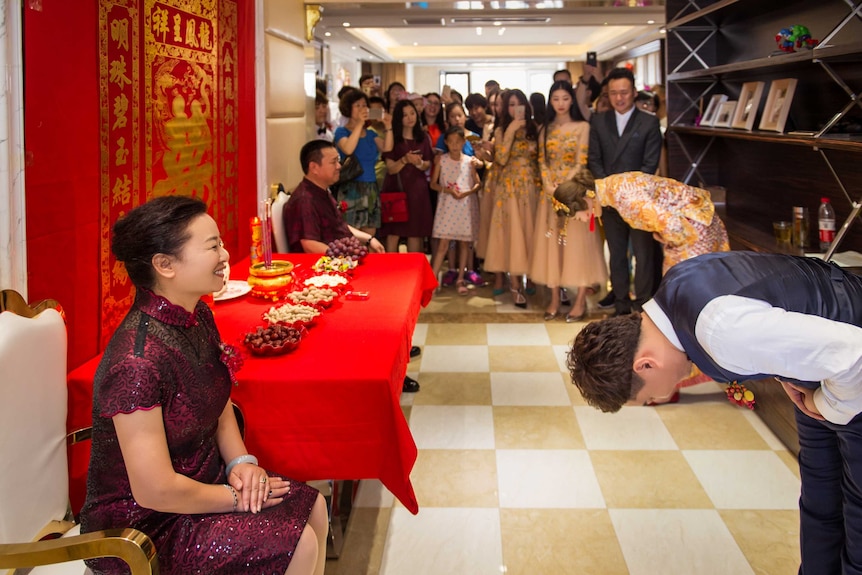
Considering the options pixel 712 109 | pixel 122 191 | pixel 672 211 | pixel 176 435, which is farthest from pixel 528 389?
pixel 176 435

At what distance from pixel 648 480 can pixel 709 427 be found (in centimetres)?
63

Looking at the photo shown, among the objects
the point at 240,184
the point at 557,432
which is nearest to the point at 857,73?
the point at 557,432

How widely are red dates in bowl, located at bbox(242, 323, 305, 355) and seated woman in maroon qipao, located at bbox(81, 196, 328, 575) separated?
28 centimetres

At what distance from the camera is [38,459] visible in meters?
1.67

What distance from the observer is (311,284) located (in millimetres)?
2699

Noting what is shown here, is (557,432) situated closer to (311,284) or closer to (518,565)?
(518,565)

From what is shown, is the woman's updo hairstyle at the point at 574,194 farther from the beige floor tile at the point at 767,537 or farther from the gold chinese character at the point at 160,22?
the gold chinese character at the point at 160,22

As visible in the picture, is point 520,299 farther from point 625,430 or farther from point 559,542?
point 559,542

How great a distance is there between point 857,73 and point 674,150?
63.1 inches

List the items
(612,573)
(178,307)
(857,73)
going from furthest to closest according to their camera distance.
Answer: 1. (857,73)
2. (612,573)
3. (178,307)

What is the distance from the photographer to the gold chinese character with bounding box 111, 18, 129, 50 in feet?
7.25

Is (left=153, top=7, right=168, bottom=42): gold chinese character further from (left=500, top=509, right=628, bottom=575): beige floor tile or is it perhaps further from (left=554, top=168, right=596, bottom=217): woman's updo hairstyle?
(left=554, top=168, right=596, bottom=217): woman's updo hairstyle

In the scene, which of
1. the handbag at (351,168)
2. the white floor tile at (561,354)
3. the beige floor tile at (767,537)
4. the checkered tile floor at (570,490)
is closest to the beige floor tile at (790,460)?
the checkered tile floor at (570,490)

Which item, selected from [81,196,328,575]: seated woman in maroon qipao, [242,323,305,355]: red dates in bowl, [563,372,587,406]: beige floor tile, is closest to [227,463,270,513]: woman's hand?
[81,196,328,575]: seated woman in maroon qipao
